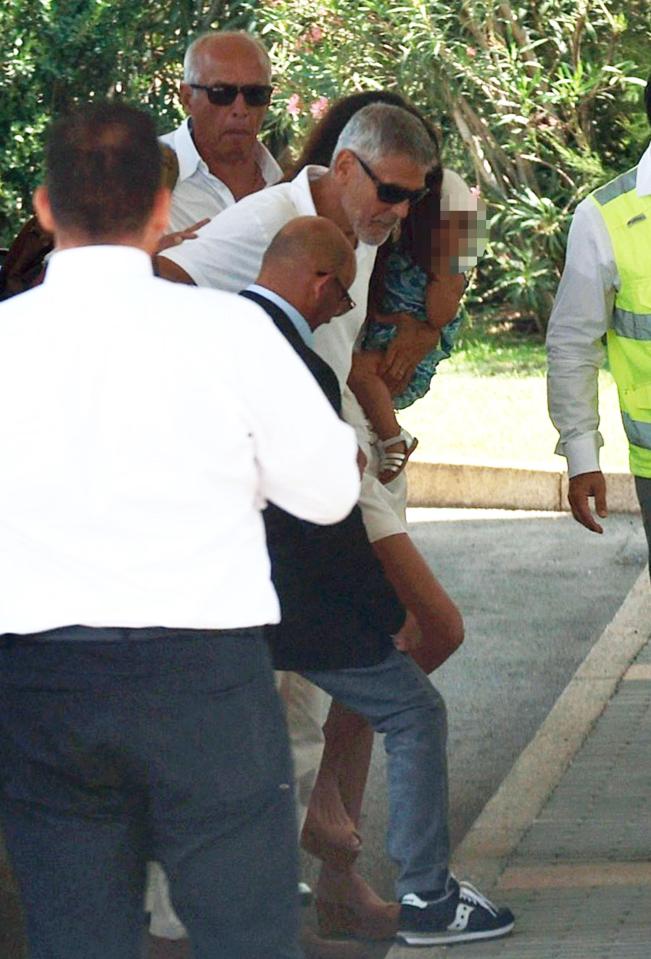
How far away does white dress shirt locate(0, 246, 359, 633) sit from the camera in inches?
103

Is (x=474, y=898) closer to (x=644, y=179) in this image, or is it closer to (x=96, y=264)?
(x=644, y=179)

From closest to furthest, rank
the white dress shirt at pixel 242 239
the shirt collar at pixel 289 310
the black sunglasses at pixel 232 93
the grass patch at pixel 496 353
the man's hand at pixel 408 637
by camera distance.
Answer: the shirt collar at pixel 289 310, the white dress shirt at pixel 242 239, the man's hand at pixel 408 637, the black sunglasses at pixel 232 93, the grass patch at pixel 496 353

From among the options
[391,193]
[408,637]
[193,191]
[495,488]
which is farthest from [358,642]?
[495,488]

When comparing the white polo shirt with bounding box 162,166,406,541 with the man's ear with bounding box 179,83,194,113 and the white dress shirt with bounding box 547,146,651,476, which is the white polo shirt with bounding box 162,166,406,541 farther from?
the man's ear with bounding box 179,83,194,113

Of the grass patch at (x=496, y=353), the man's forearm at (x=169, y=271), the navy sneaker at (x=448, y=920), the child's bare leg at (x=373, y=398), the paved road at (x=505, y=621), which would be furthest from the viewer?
the grass patch at (x=496, y=353)

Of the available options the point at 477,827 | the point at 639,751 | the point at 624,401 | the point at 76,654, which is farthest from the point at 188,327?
the point at 639,751

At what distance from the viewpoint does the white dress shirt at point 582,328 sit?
4.65 metres

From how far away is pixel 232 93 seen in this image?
487 cm

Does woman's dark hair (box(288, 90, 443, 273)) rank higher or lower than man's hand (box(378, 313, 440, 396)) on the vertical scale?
higher

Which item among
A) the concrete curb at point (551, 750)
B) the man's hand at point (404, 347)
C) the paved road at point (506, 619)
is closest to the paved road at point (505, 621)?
the paved road at point (506, 619)

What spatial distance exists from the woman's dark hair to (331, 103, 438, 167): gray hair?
0.40m

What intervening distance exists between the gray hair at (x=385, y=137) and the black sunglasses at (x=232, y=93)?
3.01 ft

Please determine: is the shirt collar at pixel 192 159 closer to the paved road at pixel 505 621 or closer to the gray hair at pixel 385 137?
the gray hair at pixel 385 137

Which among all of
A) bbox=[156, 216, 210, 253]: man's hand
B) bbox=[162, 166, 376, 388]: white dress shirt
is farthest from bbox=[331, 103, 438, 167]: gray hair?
bbox=[156, 216, 210, 253]: man's hand
